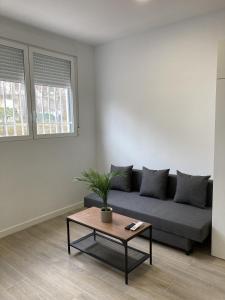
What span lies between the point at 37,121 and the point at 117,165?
152 cm

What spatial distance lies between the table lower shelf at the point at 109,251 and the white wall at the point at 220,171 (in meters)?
0.78

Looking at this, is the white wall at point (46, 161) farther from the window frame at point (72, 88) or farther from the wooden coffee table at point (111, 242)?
the wooden coffee table at point (111, 242)

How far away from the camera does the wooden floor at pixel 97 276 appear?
6.83 feet

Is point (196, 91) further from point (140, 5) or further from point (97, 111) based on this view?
point (97, 111)

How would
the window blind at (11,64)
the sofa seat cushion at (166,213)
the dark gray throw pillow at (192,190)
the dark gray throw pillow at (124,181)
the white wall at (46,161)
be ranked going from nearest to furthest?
the sofa seat cushion at (166,213) → the dark gray throw pillow at (192,190) → the window blind at (11,64) → the white wall at (46,161) → the dark gray throw pillow at (124,181)

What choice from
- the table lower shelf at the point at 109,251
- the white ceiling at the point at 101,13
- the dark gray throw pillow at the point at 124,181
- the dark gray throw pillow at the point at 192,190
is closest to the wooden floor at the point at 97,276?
the table lower shelf at the point at 109,251

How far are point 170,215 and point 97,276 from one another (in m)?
1.04

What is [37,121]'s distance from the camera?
3.46 m

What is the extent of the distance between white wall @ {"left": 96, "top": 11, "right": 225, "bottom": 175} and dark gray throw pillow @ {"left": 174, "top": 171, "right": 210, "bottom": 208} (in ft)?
0.87

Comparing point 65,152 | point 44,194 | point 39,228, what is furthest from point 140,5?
point 39,228

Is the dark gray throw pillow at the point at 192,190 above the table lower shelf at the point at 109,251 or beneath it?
above

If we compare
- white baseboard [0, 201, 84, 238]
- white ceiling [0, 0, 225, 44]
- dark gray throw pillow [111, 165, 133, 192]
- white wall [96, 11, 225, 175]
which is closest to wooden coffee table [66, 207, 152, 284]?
dark gray throw pillow [111, 165, 133, 192]

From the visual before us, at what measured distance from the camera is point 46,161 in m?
3.62

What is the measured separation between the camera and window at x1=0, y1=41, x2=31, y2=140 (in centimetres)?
307
